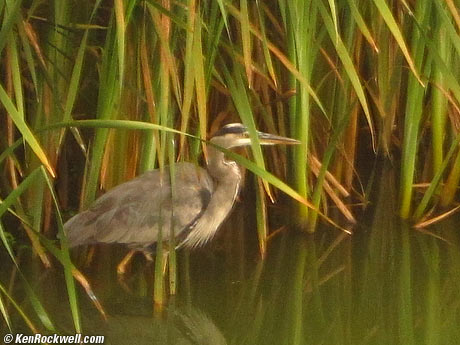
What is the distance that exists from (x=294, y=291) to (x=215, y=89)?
85 centimetres

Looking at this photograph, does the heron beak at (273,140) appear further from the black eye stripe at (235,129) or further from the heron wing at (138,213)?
the heron wing at (138,213)

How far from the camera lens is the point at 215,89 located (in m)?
3.72

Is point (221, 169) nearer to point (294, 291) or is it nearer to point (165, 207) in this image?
point (165, 207)

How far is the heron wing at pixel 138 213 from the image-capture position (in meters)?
3.16

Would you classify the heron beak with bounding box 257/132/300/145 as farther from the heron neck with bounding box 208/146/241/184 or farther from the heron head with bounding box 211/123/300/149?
the heron neck with bounding box 208/146/241/184

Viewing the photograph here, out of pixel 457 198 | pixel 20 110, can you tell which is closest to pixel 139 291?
pixel 20 110

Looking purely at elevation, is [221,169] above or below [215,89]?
below

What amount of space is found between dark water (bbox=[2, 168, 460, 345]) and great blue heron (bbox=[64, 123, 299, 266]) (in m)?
0.17

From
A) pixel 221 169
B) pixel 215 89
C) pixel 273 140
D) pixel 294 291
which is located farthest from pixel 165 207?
pixel 215 89

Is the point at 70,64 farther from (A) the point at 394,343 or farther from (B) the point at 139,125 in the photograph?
(A) the point at 394,343

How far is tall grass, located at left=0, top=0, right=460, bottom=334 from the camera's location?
277 centimetres

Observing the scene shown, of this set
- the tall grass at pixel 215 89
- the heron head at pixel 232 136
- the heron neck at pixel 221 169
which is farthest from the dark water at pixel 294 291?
the heron head at pixel 232 136

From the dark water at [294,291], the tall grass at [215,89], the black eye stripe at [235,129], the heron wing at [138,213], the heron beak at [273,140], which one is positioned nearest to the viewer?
the tall grass at [215,89]

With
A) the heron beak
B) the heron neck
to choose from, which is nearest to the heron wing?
the heron neck
